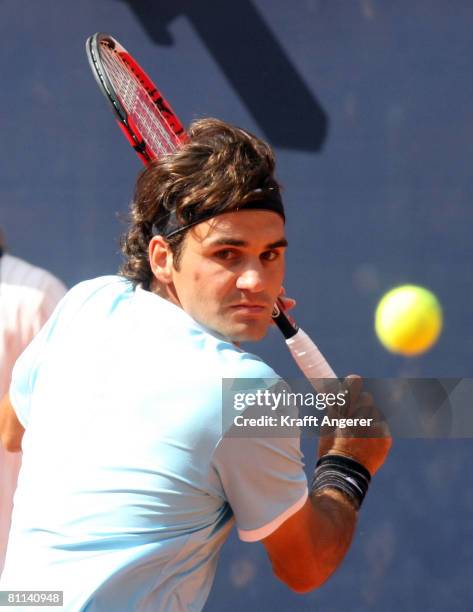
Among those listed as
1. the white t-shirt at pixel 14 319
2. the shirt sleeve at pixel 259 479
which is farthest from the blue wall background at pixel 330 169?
the shirt sleeve at pixel 259 479

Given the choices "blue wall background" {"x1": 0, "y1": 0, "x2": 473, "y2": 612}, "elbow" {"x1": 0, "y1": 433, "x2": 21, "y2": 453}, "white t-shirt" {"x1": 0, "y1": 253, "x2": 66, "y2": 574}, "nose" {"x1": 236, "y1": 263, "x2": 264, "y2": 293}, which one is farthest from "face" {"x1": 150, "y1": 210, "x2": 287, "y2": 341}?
"blue wall background" {"x1": 0, "y1": 0, "x2": 473, "y2": 612}

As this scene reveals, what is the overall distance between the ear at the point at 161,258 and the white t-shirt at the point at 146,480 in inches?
4.6

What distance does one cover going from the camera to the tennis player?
1.66 metres

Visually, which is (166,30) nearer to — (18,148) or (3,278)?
(18,148)

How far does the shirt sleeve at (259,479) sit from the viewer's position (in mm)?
1652

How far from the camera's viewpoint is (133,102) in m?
2.47

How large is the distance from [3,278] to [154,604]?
1.18 meters

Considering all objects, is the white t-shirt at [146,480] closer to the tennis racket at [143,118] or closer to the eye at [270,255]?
the eye at [270,255]

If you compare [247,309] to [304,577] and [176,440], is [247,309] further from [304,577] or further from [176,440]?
[304,577]

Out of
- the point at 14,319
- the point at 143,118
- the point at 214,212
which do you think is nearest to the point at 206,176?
the point at 214,212

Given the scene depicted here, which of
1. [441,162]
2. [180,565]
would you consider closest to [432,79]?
[441,162]

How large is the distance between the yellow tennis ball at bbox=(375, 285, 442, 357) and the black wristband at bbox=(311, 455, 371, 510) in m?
1.14

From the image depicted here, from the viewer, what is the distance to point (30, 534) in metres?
1.72

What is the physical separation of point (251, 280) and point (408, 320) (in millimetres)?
1341
